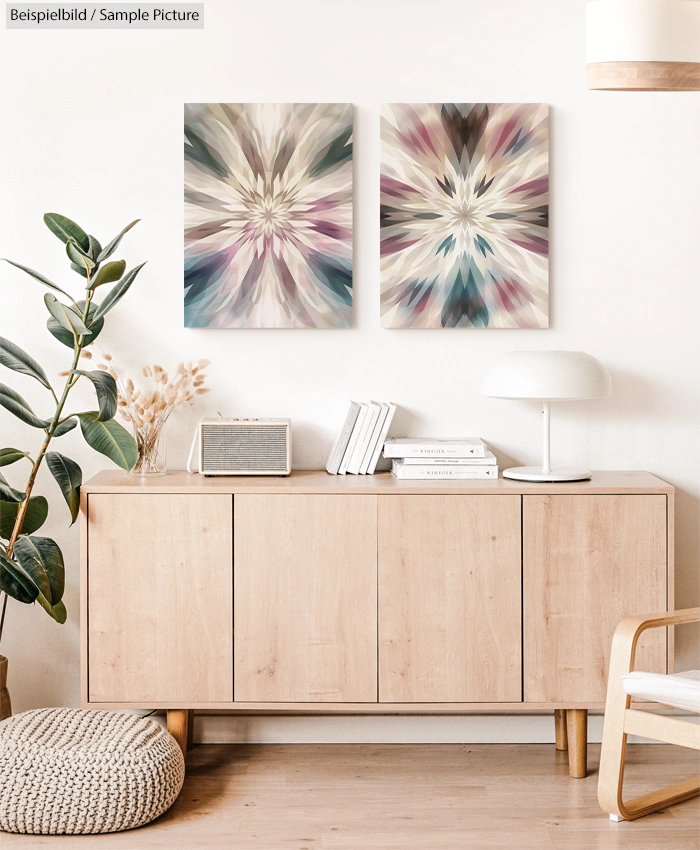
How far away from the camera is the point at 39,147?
281cm

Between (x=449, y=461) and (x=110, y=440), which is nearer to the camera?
(x=110, y=440)

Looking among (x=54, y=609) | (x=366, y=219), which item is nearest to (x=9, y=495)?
(x=54, y=609)

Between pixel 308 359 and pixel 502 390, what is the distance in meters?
0.66

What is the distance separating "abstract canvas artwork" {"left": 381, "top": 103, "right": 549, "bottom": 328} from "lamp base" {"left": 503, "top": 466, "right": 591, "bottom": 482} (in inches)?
18.7

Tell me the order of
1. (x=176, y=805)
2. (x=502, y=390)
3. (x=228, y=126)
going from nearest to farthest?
(x=176, y=805)
(x=502, y=390)
(x=228, y=126)

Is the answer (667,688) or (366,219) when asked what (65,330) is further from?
(667,688)

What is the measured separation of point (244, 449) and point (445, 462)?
593mm

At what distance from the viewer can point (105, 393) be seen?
244 centimetres

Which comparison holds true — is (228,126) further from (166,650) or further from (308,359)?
(166,650)

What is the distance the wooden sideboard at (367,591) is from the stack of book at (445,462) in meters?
0.13

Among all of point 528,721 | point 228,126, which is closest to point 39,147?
point 228,126

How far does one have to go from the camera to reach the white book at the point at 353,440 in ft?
8.88

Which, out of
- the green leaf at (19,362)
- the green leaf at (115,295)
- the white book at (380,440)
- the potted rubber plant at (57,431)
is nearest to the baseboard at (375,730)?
the potted rubber plant at (57,431)

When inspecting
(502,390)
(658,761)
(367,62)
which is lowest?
(658,761)
